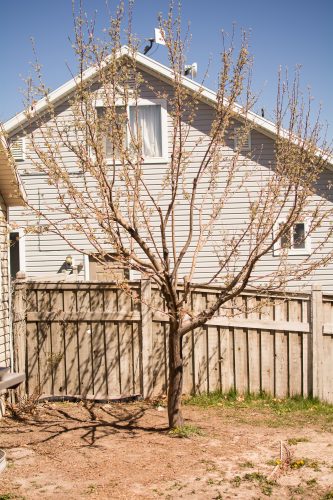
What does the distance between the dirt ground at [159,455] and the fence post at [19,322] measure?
886 mm

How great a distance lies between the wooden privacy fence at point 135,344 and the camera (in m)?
8.30

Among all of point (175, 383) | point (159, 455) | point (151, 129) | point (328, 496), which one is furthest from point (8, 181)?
point (151, 129)

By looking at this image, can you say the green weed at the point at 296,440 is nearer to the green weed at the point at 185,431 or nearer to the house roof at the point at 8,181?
the green weed at the point at 185,431

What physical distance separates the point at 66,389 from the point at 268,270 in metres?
7.79

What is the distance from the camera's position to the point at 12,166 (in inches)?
291

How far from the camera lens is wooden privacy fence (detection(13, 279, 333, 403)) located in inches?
327

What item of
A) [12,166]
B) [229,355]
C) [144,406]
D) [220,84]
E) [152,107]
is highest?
[152,107]

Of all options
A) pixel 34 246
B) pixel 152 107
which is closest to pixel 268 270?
pixel 152 107

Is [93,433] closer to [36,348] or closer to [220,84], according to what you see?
[36,348]

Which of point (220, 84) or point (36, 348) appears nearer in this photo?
point (220, 84)

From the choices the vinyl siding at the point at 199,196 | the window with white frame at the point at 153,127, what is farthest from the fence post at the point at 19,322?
the window with white frame at the point at 153,127

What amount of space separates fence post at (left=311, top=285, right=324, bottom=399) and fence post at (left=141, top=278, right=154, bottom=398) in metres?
2.42

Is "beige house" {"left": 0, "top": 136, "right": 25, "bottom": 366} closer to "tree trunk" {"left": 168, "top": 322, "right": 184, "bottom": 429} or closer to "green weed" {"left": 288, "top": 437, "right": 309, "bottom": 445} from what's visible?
"tree trunk" {"left": 168, "top": 322, "right": 184, "bottom": 429}

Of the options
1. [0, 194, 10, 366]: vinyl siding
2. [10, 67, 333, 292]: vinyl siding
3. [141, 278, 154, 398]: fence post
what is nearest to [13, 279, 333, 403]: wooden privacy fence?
[141, 278, 154, 398]: fence post
